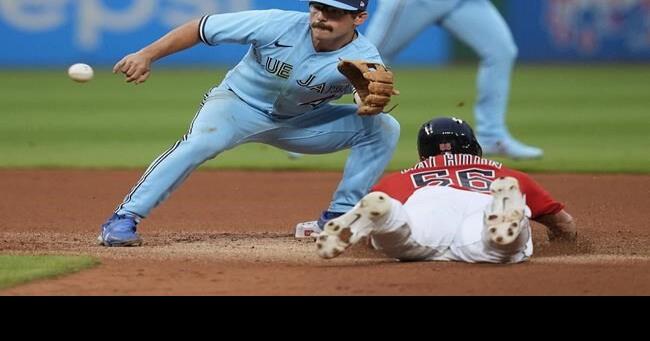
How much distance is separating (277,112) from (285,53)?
48 cm

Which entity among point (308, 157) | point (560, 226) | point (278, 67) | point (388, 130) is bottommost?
point (308, 157)

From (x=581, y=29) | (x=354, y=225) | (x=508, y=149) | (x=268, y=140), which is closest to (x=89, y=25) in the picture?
(x=581, y=29)

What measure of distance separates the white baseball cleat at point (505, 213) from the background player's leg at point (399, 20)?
5.42 meters

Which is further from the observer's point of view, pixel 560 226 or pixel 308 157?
pixel 308 157

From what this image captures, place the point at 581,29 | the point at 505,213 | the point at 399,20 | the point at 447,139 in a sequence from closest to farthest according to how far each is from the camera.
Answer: the point at 505,213
the point at 447,139
the point at 399,20
the point at 581,29

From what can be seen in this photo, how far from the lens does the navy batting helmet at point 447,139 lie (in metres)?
6.52

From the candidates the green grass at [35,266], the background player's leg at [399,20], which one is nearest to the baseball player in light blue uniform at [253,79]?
the green grass at [35,266]

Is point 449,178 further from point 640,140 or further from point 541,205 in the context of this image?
point 640,140

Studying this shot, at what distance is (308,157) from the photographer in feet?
41.0

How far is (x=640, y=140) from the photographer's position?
43.5ft

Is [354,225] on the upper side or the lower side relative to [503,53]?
lower

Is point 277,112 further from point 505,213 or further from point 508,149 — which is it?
point 508,149

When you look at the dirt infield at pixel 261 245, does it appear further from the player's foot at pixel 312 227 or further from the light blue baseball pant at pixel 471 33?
the light blue baseball pant at pixel 471 33

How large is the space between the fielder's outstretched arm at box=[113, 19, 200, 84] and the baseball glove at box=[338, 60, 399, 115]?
0.91 metres
